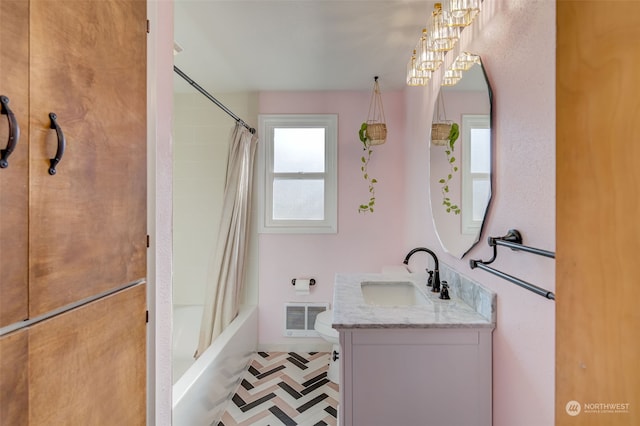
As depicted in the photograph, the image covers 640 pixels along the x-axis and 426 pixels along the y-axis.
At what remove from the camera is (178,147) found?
2.64 m

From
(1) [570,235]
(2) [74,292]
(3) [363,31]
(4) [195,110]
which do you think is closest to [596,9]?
(1) [570,235]

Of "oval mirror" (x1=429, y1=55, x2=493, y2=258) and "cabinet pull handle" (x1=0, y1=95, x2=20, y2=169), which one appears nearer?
"cabinet pull handle" (x1=0, y1=95, x2=20, y2=169)

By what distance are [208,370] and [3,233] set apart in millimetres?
1405

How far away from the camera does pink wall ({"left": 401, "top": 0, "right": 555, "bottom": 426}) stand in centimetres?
80

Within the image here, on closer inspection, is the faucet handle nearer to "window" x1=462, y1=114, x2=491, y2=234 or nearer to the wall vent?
"window" x1=462, y1=114, x2=491, y2=234

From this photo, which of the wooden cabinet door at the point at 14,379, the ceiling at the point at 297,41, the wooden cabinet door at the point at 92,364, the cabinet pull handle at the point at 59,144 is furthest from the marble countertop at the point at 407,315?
the ceiling at the point at 297,41

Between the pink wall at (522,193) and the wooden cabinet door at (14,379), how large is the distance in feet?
4.12

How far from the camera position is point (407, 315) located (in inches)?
46.2

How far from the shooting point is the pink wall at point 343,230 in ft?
8.65

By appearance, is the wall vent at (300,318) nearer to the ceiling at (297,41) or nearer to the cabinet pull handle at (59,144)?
the ceiling at (297,41)

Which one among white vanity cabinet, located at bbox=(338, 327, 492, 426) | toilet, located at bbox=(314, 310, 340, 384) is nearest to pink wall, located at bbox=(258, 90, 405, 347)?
toilet, located at bbox=(314, 310, 340, 384)

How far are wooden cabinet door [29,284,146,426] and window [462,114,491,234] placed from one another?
130 centimetres

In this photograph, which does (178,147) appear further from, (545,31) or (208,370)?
(545,31)

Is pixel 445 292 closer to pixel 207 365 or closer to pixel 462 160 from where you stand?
pixel 462 160
